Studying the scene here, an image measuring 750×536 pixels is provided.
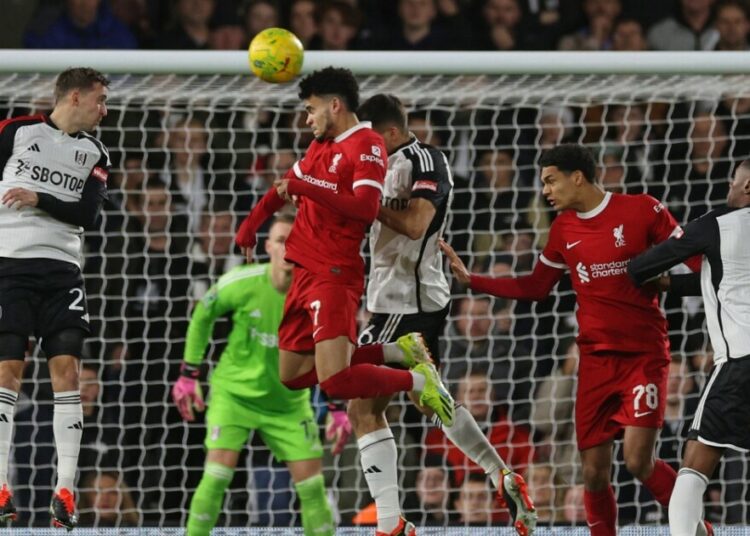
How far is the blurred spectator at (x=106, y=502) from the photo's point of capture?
854 centimetres

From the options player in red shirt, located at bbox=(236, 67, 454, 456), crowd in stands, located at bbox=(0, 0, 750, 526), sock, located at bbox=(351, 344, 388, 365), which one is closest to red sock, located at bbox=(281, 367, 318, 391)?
player in red shirt, located at bbox=(236, 67, 454, 456)

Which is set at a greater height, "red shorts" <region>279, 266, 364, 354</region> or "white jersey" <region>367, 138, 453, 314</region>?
"white jersey" <region>367, 138, 453, 314</region>

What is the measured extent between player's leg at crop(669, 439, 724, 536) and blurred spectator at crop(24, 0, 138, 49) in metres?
5.74

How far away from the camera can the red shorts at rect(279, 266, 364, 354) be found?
20.2 ft

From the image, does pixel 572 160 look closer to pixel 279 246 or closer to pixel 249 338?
pixel 279 246

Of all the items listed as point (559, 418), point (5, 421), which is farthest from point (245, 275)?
point (559, 418)

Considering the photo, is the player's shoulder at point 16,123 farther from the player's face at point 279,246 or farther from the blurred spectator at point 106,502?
the blurred spectator at point 106,502

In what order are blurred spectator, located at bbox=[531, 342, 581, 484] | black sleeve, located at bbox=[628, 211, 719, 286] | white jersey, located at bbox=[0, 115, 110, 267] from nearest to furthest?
black sleeve, located at bbox=[628, 211, 719, 286], white jersey, located at bbox=[0, 115, 110, 267], blurred spectator, located at bbox=[531, 342, 581, 484]

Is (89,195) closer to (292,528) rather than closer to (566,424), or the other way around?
(292,528)

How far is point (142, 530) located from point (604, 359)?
2.56 meters

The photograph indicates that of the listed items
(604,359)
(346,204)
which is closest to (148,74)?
(346,204)

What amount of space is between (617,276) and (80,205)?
7.72ft

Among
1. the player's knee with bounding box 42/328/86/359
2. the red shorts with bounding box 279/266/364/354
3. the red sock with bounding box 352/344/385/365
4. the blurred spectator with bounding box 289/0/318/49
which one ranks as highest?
the blurred spectator with bounding box 289/0/318/49

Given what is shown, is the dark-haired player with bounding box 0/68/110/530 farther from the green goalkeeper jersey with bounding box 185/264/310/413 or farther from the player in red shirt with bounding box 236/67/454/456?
the green goalkeeper jersey with bounding box 185/264/310/413
